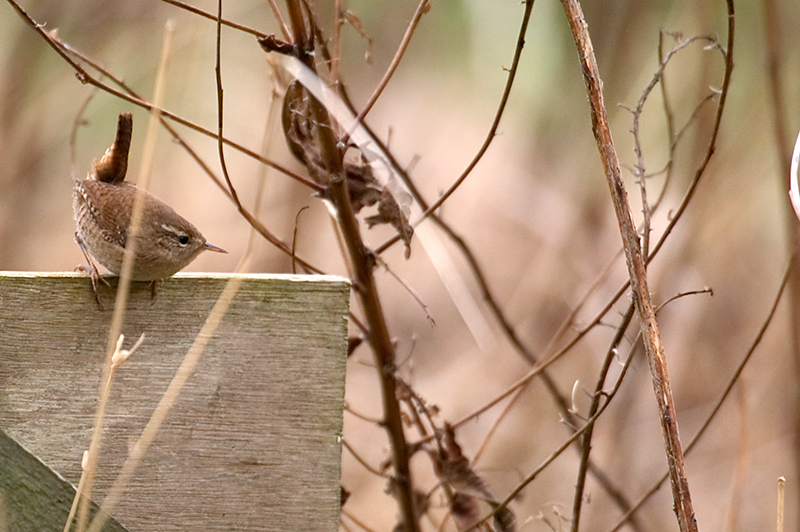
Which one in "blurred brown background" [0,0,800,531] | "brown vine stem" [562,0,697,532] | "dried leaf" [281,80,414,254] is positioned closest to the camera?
"brown vine stem" [562,0,697,532]

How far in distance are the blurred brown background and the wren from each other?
108cm

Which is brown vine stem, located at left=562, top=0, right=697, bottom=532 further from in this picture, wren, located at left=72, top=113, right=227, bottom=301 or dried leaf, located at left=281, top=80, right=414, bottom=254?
wren, located at left=72, top=113, right=227, bottom=301

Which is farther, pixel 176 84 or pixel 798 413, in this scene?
pixel 176 84

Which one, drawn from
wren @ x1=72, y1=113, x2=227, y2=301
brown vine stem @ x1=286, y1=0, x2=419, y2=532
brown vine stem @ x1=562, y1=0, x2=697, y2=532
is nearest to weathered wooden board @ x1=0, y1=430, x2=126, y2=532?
wren @ x1=72, y1=113, x2=227, y2=301

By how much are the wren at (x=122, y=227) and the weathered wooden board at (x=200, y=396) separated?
0.05 metres

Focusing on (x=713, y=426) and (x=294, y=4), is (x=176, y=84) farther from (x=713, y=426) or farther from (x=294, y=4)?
(x=713, y=426)

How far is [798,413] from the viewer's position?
6.26ft

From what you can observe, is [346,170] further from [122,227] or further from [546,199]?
[546,199]

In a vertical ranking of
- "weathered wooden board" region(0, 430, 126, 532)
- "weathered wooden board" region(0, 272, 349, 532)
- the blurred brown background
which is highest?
the blurred brown background

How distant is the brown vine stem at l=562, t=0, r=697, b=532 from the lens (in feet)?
3.91

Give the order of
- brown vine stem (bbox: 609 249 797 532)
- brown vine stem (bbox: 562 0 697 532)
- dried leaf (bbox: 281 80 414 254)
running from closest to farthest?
brown vine stem (bbox: 562 0 697 532) → brown vine stem (bbox: 609 249 797 532) → dried leaf (bbox: 281 80 414 254)

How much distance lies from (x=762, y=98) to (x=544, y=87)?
2.96ft

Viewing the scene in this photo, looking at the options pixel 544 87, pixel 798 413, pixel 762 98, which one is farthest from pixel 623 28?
pixel 798 413

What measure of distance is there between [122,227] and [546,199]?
2.40 meters
